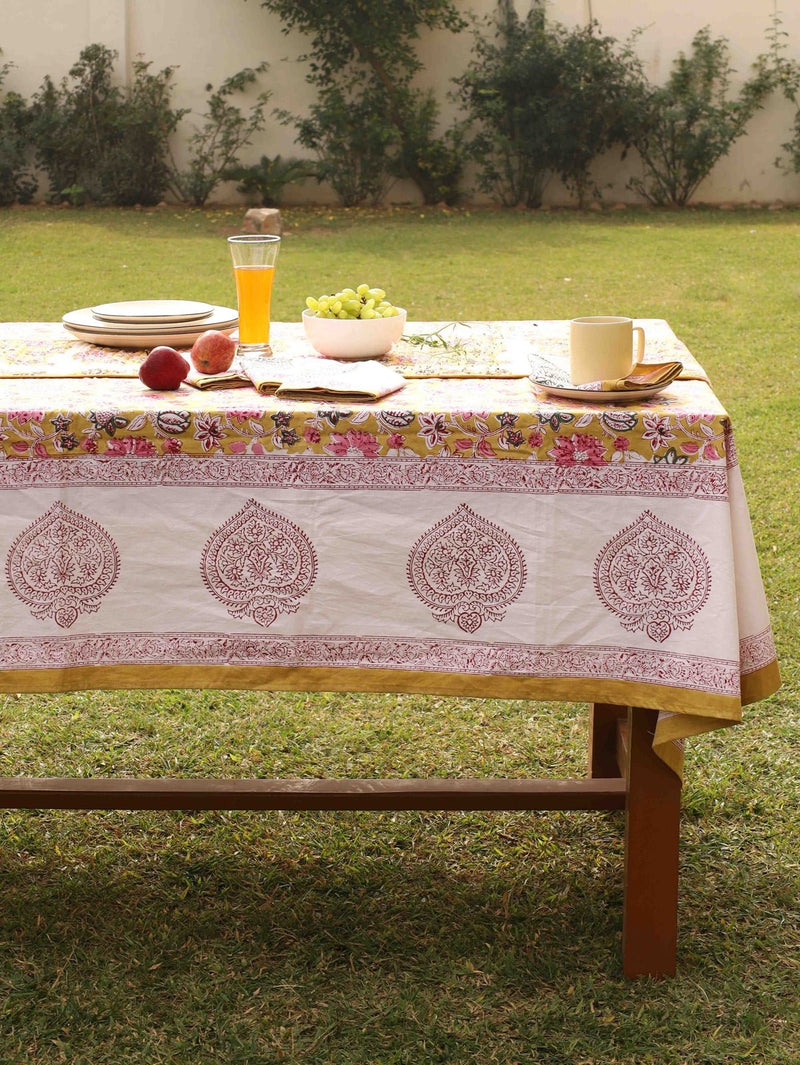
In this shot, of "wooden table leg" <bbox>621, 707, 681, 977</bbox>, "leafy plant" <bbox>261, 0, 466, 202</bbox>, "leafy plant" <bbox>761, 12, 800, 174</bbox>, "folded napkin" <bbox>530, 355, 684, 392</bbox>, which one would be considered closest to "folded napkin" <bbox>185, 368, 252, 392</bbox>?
"folded napkin" <bbox>530, 355, 684, 392</bbox>

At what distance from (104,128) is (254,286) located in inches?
429

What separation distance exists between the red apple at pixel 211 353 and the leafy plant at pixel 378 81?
10.5 metres

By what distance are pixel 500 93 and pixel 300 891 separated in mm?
10879

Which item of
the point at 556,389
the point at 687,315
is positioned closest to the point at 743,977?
the point at 556,389

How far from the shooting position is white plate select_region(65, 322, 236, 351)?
2.21 metres

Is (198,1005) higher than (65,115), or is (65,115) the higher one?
(65,115)

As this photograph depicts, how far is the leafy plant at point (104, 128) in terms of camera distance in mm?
11969

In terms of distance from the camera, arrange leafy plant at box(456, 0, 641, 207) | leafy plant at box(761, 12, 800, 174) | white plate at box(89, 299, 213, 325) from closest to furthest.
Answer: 1. white plate at box(89, 299, 213, 325)
2. leafy plant at box(456, 0, 641, 207)
3. leafy plant at box(761, 12, 800, 174)

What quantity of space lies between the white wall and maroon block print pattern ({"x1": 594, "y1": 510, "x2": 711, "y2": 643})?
1128 centimetres

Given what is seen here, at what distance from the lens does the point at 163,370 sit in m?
1.86

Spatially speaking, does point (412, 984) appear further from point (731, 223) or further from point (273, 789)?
point (731, 223)

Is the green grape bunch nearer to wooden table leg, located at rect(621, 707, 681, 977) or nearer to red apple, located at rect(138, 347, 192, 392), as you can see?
red apple, located at rect(138, 347, 192, 392)

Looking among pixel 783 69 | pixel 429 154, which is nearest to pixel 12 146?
pixel 429 154

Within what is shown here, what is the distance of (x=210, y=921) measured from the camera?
2.15m
